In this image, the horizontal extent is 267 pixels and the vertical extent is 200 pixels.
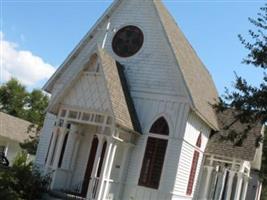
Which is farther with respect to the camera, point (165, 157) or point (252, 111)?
point (165, 157)

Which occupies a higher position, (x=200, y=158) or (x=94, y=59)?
(x=94, y=59)

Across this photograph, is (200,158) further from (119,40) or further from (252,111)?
(252,111)

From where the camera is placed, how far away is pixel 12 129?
181 ft

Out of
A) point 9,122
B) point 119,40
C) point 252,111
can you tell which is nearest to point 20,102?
point 9,122

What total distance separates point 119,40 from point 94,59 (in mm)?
4120

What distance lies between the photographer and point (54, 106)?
76.6 feet

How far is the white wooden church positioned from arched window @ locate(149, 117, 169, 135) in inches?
1.9

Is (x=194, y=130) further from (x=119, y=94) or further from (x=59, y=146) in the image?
(x=59, y=146)

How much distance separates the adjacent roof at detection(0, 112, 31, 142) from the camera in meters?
53.0

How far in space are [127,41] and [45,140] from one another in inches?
280

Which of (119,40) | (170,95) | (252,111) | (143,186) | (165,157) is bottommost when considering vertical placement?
(143,186)

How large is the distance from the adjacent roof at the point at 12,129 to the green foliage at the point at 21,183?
31.5m

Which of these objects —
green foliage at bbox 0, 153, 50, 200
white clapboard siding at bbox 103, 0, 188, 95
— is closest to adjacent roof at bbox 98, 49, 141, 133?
white clapboard siding at bbox 103, 0, 188, 95

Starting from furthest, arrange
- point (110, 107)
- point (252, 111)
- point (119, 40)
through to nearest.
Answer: point (119, 40)
point (110, 107)
point (252, 111)
